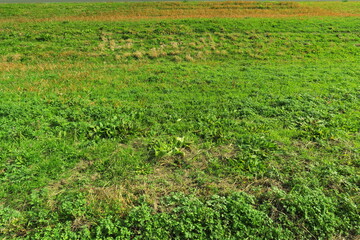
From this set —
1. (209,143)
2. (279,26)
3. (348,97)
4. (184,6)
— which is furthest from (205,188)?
(184,6)

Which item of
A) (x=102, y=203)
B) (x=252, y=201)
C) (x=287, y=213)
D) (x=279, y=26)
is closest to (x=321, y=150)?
(x=287, y=213)

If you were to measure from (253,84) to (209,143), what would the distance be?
4.28 meters

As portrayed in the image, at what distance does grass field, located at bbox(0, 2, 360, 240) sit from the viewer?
346cm

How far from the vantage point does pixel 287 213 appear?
3.62 meters

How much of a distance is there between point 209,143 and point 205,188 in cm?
137

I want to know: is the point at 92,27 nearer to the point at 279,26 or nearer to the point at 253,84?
the point at 253,84

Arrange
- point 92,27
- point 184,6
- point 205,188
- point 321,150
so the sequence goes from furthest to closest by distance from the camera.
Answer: point 184,6 → point 92,27 → point 321,150 → point 205,188

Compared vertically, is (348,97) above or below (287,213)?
above

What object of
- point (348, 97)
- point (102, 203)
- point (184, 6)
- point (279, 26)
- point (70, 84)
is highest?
point (184, 6)

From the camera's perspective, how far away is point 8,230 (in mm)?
3297

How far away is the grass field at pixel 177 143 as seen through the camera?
3.46m

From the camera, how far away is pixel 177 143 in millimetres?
5098

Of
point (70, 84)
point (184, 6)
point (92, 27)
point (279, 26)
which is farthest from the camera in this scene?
point (184, 6)

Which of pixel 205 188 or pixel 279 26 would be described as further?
pixel 279 26
